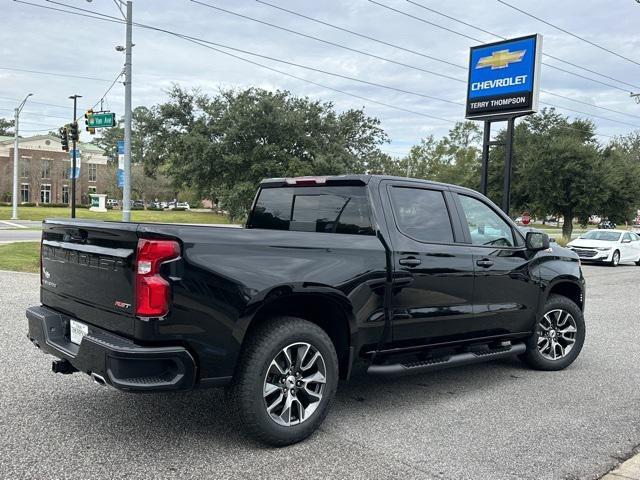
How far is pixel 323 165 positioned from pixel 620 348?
54.8ft

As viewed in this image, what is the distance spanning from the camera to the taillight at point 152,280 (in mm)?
3359

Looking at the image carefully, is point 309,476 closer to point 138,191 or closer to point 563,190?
point 563,190

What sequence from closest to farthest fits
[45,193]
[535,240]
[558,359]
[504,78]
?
[535,240], [558,359], [504,78], [45,193]

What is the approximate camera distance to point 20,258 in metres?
14.9

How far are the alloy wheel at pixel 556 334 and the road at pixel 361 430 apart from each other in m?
0.24

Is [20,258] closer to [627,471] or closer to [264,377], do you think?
[264,377]

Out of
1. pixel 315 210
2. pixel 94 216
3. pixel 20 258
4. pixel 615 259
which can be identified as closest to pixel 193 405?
pixel 315 210

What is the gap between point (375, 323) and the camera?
4.33 meters

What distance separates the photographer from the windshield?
22.3 meters

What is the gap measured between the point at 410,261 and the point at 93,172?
93856 millimetres

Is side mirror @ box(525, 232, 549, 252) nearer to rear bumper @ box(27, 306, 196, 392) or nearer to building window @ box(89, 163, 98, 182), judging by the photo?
rear bumper @ box(27, 306, 196, 392)

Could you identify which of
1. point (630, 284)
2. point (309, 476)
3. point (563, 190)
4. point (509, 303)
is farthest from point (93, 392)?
point (563, 190)

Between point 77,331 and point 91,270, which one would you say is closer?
point 91,270

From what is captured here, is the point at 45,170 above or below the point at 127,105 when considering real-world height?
above
